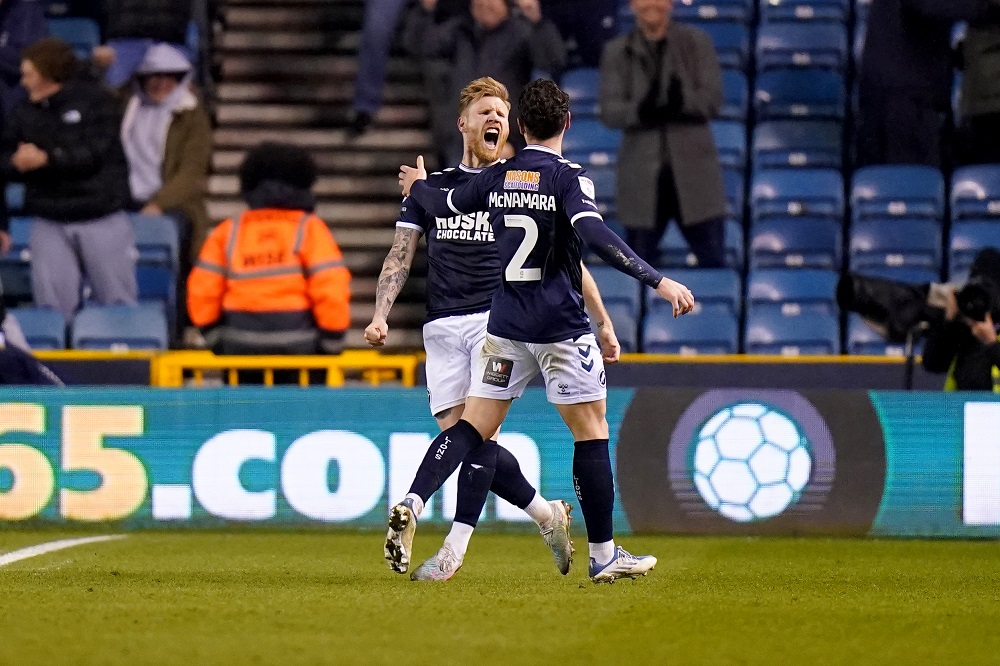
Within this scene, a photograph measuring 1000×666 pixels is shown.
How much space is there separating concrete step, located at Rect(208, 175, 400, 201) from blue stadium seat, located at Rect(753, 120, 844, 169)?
3002 millimetres

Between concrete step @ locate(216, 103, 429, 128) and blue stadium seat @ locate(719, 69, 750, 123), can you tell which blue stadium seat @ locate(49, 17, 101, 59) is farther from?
blue stadium seat @ locate(719, 69, 750, 123)

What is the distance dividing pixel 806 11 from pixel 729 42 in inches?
27.9

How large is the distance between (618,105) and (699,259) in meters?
1.33

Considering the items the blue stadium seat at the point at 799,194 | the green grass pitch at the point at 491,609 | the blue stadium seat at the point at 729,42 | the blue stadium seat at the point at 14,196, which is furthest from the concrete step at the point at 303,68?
the green grass pitch at the point at 491,609

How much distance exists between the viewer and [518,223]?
20.1 ft

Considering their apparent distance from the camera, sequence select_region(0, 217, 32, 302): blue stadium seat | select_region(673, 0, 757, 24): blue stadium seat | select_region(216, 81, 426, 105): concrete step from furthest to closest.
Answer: select_region(216, 81, 426, 105): concrete step → select_region(673, 0, 757, 24): blue stadium seat → select_region(0, 217, 32, 302): blue stadium seat

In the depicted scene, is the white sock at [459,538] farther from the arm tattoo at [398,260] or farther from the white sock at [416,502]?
the arm tattoo at [398,260]

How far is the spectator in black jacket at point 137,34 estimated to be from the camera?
13.3 metres

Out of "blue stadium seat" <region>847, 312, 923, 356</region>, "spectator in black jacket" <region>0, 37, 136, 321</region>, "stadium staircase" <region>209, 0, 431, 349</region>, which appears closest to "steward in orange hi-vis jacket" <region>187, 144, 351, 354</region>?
"spectator in black jacket" <region>0, 37, 136, 321</region>

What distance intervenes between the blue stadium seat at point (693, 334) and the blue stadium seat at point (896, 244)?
134cm

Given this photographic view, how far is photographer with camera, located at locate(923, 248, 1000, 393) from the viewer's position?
9.66 meters

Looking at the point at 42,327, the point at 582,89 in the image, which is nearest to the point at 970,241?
the point at 582,89

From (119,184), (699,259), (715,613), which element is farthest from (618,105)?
(715,613)

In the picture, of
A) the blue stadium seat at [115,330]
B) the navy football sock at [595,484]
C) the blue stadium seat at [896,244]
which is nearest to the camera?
the navy football sock at [595,484]
